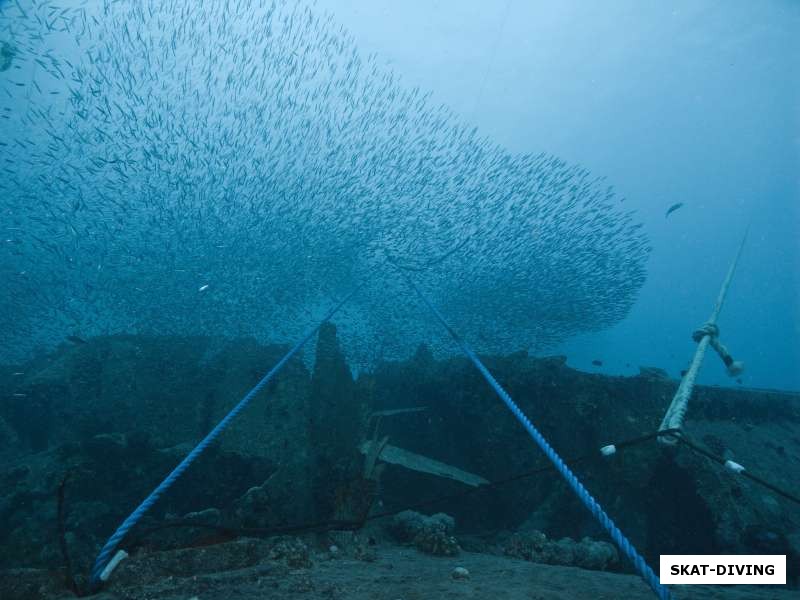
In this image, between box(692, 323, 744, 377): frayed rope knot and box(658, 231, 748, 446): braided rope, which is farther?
box(692, 323, 744, 377): frayed rope knot

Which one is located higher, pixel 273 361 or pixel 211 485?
pixel 273 361

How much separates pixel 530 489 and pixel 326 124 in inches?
731

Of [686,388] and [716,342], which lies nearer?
[686,388]

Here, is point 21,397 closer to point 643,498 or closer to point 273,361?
point 273,361

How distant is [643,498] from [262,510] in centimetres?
631

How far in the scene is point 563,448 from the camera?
7301 millimetres

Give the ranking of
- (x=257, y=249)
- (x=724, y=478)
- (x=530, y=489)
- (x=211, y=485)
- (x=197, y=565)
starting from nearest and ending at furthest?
(x=197, y=565) < (x=724, y=478) < (x=211, y=485) < (x=530, y=489) < (x=257, y=249)

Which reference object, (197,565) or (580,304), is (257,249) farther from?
(580,304)

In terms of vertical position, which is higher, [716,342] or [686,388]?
[716,342]

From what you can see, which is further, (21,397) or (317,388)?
(21,397)

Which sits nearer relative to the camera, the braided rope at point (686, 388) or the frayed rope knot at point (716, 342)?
the braided rope at point (686, 388)

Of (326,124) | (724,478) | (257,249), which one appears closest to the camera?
(724,478)

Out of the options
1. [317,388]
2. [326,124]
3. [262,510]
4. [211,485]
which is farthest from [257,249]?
[262,510]

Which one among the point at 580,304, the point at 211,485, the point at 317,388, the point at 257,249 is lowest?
the point at 211,485
